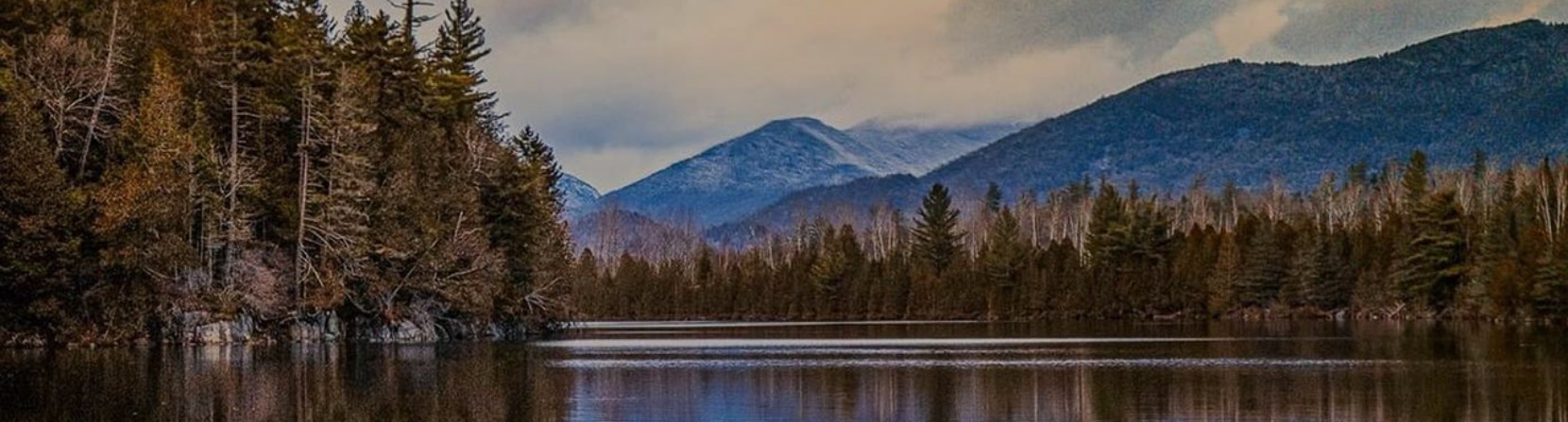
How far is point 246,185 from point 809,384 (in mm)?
39878

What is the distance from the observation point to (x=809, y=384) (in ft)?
121

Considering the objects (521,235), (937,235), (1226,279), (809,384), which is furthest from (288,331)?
(937,235)

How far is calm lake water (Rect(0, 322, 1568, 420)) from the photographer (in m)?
28.0

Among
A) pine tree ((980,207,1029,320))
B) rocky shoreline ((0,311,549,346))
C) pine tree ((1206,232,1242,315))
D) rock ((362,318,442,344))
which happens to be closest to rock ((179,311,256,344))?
rocky shoreline ((0,311,549,346))

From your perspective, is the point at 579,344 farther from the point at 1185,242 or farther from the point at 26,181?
the point at 1185,242

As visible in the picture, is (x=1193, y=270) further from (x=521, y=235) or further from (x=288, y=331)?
(x=288, y=331)

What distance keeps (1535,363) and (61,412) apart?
3622 centimetres

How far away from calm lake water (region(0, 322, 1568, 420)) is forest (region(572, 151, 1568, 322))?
169ft

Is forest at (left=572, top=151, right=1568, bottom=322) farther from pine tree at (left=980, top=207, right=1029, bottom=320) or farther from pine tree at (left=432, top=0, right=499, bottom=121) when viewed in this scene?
pine tree at (left=432, top=0, right=499, bottom=121)

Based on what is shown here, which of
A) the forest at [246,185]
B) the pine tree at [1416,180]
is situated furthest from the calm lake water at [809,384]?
the pine tree at [1416,180]

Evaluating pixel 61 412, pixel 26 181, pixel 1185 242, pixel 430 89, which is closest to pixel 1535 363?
pixel 61 412

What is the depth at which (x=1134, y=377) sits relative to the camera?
3816 cm

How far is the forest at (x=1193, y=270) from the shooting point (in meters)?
108

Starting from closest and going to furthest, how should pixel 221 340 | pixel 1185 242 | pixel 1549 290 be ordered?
pixel 221 340 → pixel 1549 290 → pixel 1185 242
